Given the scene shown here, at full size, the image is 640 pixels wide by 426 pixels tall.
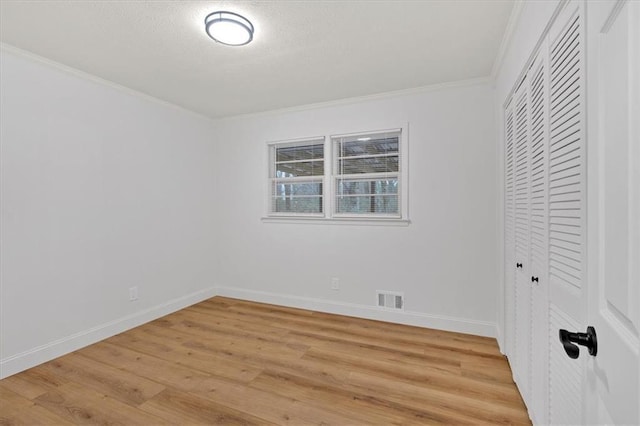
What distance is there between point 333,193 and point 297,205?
1.81 ft

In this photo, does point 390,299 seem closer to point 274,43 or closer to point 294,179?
point 294,179

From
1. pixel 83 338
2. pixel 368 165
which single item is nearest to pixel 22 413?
pixel 83 338

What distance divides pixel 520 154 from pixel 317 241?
233 cm

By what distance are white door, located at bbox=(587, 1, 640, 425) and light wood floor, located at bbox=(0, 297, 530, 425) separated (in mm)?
1355

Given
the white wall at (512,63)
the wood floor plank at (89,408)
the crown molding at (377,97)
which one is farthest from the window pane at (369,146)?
the wood floor plank at (89,408)

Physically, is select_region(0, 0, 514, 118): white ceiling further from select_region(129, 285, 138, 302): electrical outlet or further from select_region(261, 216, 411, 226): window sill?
select_region(129, 285, 138, 302): electrical outlet

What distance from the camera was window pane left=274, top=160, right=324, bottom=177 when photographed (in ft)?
12.6

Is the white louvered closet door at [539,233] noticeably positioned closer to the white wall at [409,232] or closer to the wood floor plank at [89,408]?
the white wall at [409,232]

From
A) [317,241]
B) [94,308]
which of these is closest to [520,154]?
[317,241]

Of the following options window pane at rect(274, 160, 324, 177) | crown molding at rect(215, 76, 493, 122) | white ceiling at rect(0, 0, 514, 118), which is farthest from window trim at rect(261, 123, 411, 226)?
white ceiling at rect(0, 0, 514, 118)

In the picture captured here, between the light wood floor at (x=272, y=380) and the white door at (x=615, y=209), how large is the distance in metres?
1.36

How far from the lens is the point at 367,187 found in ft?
11.7

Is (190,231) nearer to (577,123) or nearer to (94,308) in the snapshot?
(94,308)

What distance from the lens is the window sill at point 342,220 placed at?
11.0 ft
